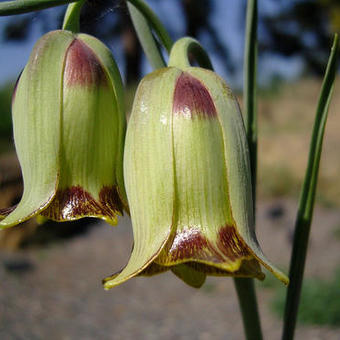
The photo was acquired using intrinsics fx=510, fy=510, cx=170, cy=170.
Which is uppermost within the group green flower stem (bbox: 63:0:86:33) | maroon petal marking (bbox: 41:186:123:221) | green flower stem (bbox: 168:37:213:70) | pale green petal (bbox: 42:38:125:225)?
green flower stem (bbox: 63:0:86:33)

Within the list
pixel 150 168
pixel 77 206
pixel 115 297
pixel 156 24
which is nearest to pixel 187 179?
pixel 150 168

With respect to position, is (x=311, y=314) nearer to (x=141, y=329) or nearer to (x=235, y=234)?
(x=141, y=329)

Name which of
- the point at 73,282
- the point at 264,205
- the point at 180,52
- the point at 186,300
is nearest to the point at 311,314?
the point at 186,300

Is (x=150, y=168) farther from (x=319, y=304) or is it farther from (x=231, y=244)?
(x=319, y=304)

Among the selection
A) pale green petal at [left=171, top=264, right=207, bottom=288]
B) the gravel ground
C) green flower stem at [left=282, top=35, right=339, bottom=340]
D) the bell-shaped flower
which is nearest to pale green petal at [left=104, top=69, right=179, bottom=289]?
the bell-shaped flower

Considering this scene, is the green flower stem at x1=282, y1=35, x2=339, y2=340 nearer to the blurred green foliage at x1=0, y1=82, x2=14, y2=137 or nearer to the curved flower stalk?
the curved flower stalk
